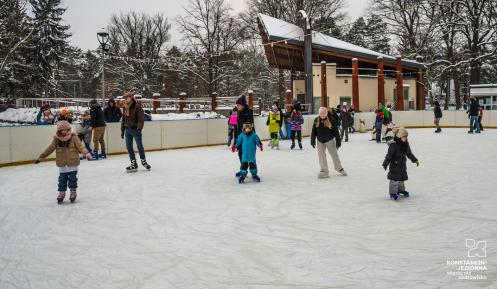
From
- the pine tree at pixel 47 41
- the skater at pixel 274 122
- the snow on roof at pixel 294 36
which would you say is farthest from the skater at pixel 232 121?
the pine tree at pixel 47 41

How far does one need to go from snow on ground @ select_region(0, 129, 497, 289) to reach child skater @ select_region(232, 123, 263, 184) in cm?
25

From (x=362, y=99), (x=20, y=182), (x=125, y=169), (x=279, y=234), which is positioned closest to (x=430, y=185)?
(x=279, y=234)

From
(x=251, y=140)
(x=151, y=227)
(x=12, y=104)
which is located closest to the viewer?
(x=151, y=227)

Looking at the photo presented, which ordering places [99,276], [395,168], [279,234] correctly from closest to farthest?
[99,276] < [279,234] < [395,168]

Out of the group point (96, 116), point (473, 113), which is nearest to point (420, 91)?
point (473, 113)

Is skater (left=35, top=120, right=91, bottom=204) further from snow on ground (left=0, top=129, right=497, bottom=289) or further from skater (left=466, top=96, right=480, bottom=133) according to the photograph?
skater (left=466, top=96, right=480, bottom=133)

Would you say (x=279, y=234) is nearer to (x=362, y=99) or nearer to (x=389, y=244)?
(x=389, y=244)

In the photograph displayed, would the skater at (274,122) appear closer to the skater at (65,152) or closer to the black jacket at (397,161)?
the black jacket at (397,161)

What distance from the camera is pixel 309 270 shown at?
3451mm

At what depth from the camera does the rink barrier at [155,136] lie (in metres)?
11.3

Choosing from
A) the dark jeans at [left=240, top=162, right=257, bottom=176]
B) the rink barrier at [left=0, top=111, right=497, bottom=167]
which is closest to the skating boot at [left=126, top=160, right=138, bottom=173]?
the dark jeans at [left=240, top=162, right=257, bottom=176]

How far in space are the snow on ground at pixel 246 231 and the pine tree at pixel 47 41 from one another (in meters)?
27.9

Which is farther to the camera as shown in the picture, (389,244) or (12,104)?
(12,104)

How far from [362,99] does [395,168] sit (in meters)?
23.9
